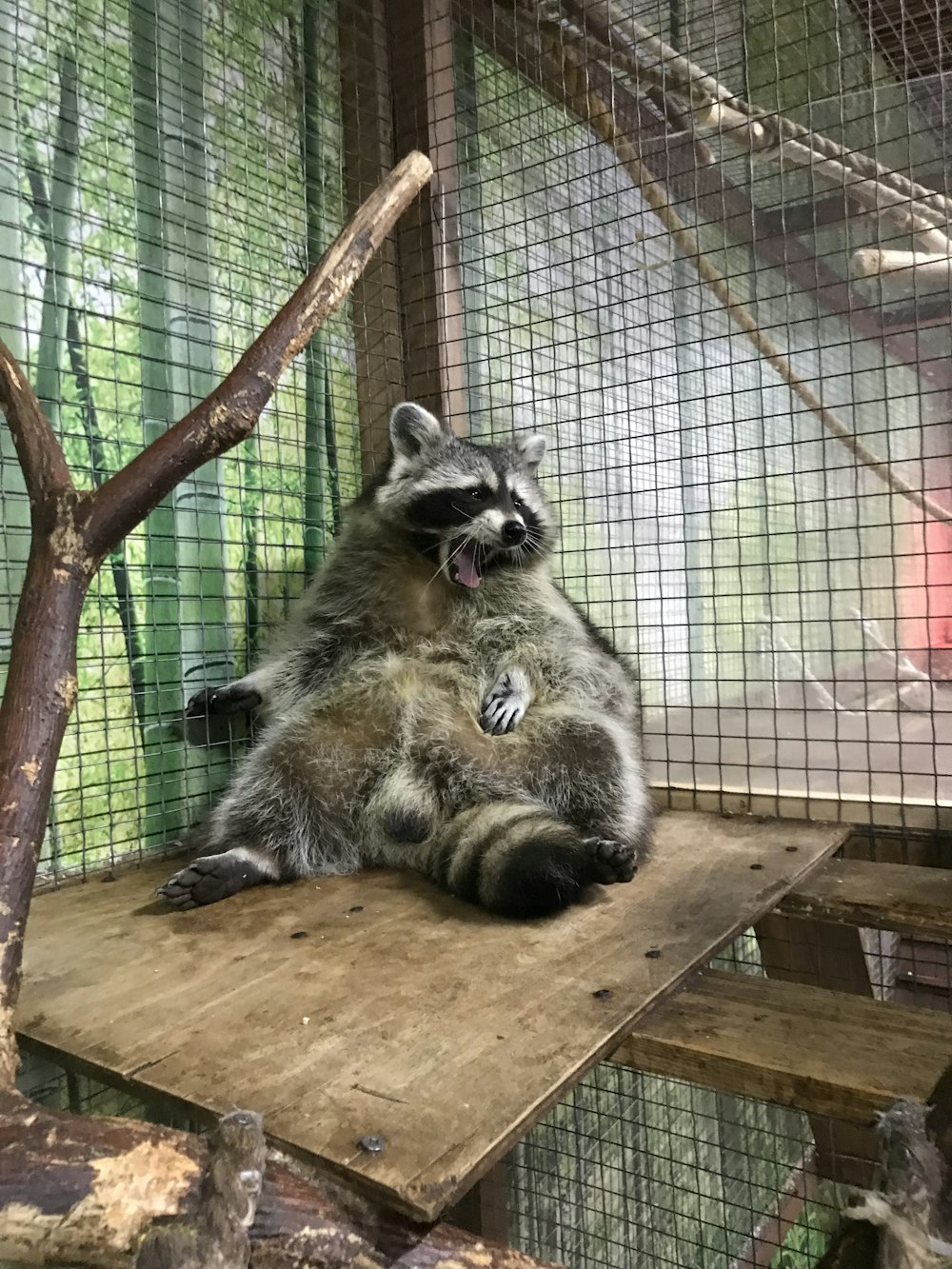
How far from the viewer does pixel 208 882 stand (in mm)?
1783

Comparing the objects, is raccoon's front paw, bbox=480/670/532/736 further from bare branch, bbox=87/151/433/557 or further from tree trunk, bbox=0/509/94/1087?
tree trunk, bbox=0/509/94/1087

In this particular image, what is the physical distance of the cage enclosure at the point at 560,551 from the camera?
123cm

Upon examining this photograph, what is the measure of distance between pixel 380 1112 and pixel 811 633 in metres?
2.96

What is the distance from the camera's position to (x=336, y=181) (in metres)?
2.82

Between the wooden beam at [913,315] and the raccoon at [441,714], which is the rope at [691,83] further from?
the raccoon at [441,714]

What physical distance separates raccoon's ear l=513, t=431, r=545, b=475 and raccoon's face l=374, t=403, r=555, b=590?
0.05 m

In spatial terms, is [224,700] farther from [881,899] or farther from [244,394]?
[881,899]

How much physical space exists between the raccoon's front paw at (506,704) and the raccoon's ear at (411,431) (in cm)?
72

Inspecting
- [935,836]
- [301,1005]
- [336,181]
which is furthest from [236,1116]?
[336,181]

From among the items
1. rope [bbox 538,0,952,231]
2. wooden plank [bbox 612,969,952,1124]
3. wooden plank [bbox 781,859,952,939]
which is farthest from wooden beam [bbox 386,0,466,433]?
wooden plank [bbox 612,969,952,1124]

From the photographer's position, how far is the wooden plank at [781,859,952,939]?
1729 millimetres

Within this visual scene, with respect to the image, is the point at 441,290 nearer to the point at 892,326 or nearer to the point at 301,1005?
the point at 892,326

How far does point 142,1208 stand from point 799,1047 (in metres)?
0.86

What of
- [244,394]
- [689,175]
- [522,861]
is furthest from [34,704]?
[689,175]
